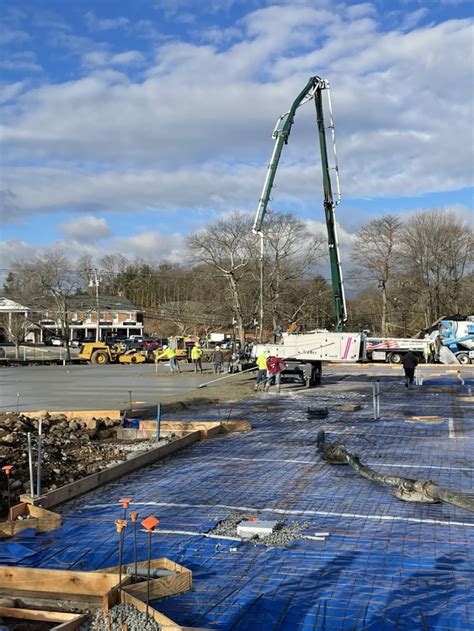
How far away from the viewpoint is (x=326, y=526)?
6398 mm

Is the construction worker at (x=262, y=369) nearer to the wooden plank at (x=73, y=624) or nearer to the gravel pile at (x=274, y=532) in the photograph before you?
the gravel pile at (x=274, y=532)

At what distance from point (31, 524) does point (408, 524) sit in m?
3.86

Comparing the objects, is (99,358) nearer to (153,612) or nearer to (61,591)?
(61,591)

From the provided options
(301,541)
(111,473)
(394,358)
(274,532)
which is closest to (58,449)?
(111,473)

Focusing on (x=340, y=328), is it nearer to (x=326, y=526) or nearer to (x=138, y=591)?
(x=326, y=526)

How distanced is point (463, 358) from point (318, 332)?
18142mm

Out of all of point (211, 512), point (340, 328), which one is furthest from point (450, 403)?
point (211, 512)

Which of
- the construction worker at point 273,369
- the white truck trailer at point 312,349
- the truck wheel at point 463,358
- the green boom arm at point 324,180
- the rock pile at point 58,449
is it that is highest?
the green boom arm at point 324,180

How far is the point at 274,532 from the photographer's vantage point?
6117 mm

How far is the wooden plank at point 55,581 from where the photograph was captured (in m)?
4.73

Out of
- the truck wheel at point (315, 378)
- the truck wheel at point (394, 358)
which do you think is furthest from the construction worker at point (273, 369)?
the truck wheel at point (394, 358)

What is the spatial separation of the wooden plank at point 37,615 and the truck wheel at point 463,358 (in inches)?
1397

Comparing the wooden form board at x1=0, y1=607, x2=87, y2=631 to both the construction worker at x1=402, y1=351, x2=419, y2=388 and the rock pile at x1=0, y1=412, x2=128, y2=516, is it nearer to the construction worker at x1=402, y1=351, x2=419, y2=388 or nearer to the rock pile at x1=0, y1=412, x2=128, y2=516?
the rock pile at x1=0, y1=412, x2=128, y2=516

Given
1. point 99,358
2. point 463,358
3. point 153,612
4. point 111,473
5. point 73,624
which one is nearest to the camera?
point 73,624
